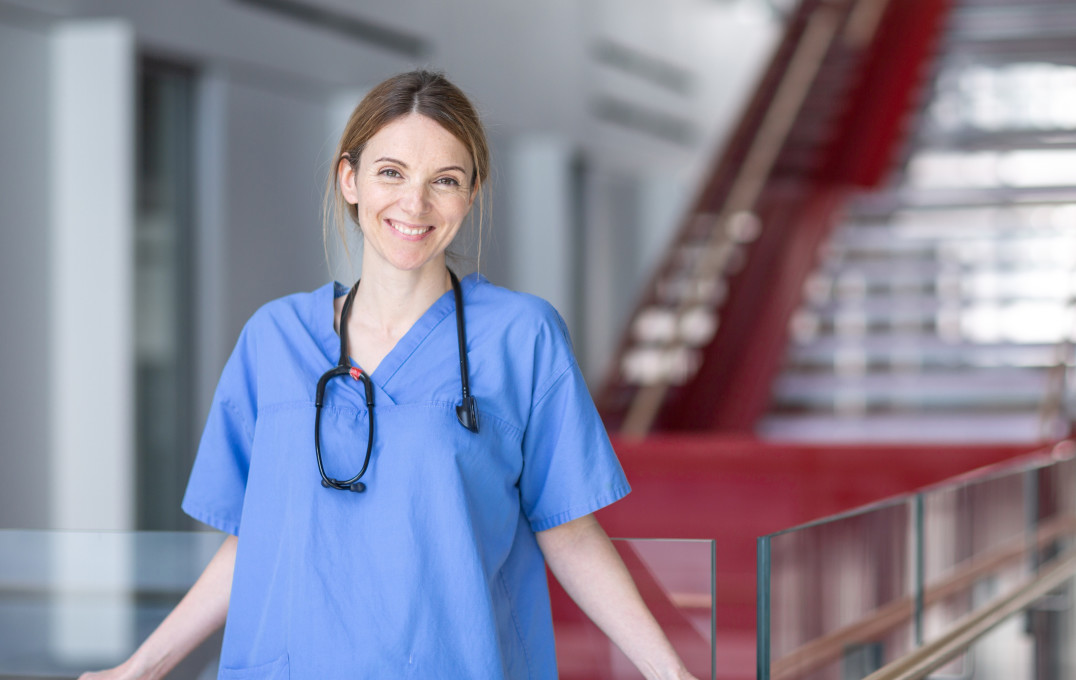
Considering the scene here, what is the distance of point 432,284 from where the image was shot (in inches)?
65.1

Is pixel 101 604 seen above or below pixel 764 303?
below

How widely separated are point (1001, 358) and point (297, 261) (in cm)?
377

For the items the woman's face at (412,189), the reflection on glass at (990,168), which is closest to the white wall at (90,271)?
the woman's face at (412,189)

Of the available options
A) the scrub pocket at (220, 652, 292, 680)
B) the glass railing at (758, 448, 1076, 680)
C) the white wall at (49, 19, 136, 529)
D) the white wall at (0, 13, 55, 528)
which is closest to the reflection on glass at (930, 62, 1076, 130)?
the glass railing at (758, 448, 1076, 680)

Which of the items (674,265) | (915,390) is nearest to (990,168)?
(915,390)

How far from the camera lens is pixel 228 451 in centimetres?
174

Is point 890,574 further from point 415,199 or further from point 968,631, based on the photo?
point 415,199

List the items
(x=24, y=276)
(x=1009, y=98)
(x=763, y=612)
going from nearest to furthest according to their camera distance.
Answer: (x=763, y=612) → (x=24, y=276) → (x=1009, y=98)

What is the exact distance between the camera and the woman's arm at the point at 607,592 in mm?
1679

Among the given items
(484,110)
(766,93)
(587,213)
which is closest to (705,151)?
(587,213)

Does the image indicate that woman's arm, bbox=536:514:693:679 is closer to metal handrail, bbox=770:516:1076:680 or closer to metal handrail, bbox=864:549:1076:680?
metal handrail, bbox=770:516:1076:680

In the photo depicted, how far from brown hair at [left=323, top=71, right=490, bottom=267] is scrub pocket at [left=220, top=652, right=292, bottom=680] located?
22.0 inches

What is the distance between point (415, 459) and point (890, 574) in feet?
5.98

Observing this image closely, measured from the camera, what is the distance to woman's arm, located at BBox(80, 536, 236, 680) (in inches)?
68.5
